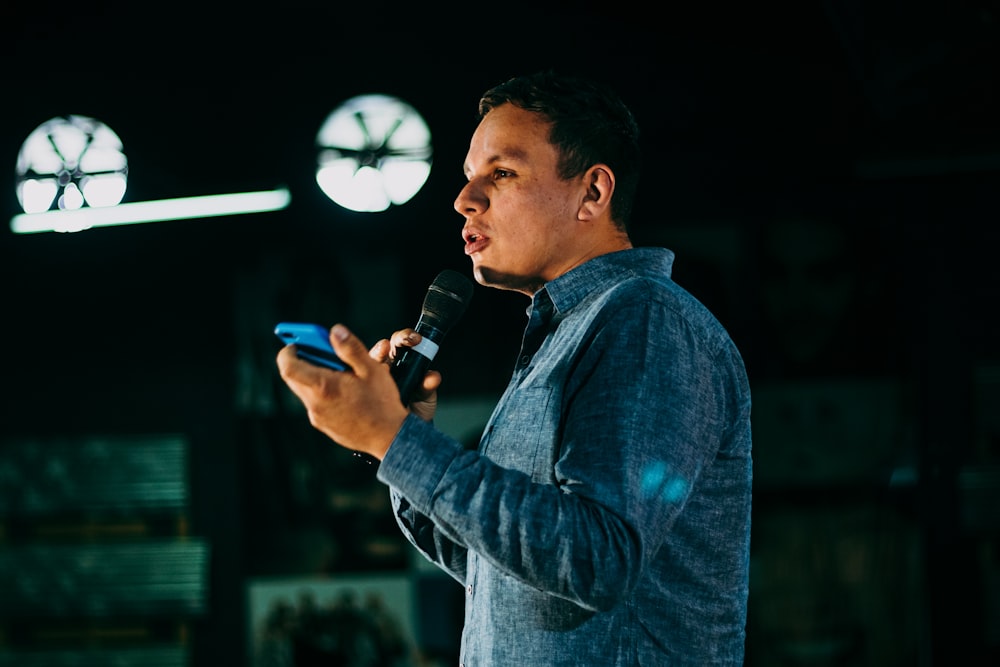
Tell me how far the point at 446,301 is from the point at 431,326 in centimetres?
6

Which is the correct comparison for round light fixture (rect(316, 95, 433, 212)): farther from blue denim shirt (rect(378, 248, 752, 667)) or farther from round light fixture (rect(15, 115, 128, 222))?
blue denim shirt (rect(378, 248, 752, 667))

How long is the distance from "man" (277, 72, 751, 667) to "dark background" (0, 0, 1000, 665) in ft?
8.08

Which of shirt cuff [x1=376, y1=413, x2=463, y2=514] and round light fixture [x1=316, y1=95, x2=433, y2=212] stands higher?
round light fixture [x1=316, y1=95, x2=433, y2=212]

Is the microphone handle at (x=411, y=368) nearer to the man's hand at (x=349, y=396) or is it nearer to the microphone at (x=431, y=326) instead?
the microphone at (x=431, y=326)

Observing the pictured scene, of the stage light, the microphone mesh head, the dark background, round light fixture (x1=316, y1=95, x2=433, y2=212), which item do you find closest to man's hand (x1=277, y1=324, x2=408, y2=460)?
the microphone mesh head

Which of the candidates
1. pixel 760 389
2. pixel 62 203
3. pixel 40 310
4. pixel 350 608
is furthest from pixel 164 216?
pixel 760 389

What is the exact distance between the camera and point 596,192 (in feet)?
4.20

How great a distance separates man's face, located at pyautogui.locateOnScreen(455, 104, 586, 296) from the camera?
1.26 m

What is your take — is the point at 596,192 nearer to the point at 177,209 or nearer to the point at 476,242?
the point at 476,242

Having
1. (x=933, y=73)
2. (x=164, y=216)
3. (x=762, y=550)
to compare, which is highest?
(x=933, y=73)

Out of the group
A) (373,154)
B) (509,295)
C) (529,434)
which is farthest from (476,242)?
(373,154)

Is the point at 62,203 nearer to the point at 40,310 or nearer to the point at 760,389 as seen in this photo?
the point at 40,310

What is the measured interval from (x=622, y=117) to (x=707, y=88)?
9.29 ft

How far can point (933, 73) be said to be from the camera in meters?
3.16
